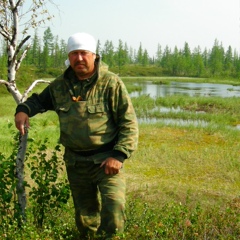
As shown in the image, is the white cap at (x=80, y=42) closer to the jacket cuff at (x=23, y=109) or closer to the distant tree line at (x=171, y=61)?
the jacket cuff at (x=23, y=109)

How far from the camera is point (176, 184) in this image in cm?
721

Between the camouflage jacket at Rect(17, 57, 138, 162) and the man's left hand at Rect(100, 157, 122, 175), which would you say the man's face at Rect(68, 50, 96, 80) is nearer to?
the camouflage jacket at Rect(17, 57, 138, 162)

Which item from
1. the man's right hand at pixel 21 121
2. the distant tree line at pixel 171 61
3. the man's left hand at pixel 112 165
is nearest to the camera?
the man's left hand at pixel 112 165

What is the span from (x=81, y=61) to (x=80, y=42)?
15 cm

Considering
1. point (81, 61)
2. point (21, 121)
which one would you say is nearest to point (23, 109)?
point (21, 121)

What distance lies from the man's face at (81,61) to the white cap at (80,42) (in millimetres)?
35

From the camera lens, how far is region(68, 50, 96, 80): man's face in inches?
120

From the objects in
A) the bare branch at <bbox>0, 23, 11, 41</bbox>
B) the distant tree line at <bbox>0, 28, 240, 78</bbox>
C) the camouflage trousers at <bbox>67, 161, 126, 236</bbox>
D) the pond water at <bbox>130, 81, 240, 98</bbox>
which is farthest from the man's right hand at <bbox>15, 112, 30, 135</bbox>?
the distant tree line at <bbox>0, 28, 240, 78</bbox>

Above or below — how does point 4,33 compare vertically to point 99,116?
above

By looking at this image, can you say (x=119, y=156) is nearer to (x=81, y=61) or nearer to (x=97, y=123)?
(x=97, y=123)

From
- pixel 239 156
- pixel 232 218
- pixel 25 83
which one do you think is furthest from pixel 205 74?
pixel 232 218

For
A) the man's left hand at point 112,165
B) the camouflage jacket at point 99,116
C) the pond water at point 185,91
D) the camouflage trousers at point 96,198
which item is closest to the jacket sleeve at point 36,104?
the camouflage jacket at point 99,116

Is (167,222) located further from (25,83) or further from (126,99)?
(25,83)

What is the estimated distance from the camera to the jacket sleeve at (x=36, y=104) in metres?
3.28
